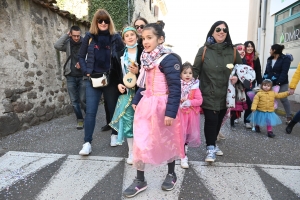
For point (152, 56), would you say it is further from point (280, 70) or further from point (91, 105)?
point (280, 70)

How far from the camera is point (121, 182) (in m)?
2.69

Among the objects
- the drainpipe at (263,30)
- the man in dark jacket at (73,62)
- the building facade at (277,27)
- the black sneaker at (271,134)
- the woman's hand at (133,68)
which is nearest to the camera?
the woman's hand at (133,68)

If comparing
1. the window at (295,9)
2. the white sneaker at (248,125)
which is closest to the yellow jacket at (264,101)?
the white sneaker at (248,125)

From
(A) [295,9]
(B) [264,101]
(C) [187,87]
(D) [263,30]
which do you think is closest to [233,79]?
(C) [187,87]

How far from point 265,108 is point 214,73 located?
6.41 ft

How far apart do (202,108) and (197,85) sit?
327 mm

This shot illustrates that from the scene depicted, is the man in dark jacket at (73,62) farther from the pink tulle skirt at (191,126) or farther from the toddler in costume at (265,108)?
the toddler in costume at (265,108)

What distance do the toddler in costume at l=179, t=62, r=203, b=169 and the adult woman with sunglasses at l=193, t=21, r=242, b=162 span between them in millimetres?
102

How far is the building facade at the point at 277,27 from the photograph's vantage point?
817 centimetres

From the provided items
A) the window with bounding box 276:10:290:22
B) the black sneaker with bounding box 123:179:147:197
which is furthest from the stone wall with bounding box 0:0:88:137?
the window with bounding box 276:10:290:22

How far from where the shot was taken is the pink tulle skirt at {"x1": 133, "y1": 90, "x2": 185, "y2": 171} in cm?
235

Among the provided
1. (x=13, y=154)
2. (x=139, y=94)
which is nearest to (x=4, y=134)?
(x=13, y=154)

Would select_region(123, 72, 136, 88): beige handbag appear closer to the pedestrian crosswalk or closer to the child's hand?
the child's hand

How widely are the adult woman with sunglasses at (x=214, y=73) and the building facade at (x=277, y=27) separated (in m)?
5.70
